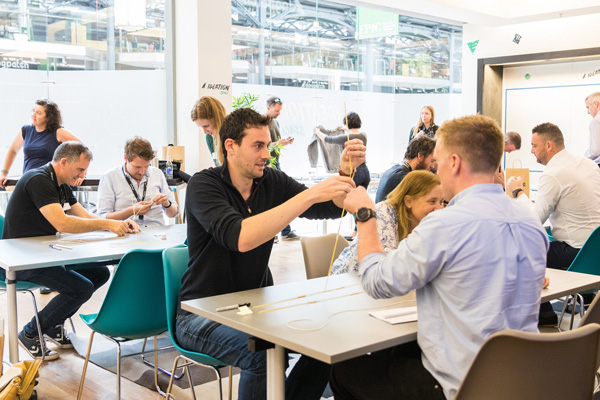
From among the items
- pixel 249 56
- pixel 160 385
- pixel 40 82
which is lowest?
pixel 160 385

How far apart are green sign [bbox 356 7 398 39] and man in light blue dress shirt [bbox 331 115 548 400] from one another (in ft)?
28.4

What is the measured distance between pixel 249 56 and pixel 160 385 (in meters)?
6.69

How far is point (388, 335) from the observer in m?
2.02

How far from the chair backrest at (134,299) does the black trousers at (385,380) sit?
1.15 metres

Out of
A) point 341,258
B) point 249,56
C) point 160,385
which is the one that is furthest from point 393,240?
point 249,56

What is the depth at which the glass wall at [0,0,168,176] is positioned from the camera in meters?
6.67

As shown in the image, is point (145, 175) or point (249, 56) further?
point (249, 56)

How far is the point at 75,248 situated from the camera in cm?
363

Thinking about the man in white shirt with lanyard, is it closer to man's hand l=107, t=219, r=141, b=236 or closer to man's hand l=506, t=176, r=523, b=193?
man's hand l=107, t=219, r=141, b=236

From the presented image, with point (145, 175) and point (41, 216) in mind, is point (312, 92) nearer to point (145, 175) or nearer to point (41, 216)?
point (145, 175)

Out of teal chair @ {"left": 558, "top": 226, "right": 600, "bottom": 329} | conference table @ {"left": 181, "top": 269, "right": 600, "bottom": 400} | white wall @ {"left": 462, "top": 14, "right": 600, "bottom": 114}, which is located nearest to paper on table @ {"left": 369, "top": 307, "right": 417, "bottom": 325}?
conference table @ {"left": 181, "top": 269, "right": 600, "bottom": 400}

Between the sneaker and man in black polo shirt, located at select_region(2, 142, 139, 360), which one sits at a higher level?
man in black polo shirt, located at select_region(2, 142, 139, 360)

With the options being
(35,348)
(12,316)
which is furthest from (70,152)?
(35,348)

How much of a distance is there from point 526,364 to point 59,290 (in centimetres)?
296
